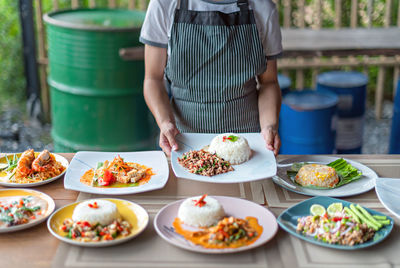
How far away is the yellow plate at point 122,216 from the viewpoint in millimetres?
1440

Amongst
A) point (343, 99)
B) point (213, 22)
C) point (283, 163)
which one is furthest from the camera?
point (343, 99)

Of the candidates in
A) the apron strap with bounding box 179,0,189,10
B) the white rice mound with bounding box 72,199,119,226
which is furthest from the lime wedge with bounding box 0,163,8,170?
the apron strap with bounding box 179,0,189,10

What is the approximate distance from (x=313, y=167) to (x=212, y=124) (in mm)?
734

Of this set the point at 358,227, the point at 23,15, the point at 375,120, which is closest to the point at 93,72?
the point at 23,15

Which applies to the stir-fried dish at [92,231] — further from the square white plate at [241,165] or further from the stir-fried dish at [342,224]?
the stir-fried dish at [342,224]

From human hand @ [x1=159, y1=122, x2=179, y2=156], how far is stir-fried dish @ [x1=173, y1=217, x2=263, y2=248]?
1.84 feet

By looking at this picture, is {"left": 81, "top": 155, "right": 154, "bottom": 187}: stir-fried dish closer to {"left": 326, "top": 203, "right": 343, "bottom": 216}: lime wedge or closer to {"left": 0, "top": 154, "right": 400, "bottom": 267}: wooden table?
{"left": 0, "top": 154, "right": 400, "bottom": 267}: wooden table

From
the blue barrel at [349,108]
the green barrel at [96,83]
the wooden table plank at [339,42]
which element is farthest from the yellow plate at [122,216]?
the blue barrel at [349,108]

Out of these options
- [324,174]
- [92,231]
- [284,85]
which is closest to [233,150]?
[324,174]

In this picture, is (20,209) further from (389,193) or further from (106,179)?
(389,193)

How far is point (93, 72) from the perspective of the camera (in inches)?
142

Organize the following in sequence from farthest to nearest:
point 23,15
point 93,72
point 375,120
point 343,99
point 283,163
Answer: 1. point 375,120
2. point 23,15
3. point 343,99
4. point 93,72
5. point 283,163

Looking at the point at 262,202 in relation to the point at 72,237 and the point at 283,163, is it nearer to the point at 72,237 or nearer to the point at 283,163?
the point at 283,163

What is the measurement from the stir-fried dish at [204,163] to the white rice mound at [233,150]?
27 millimetres
